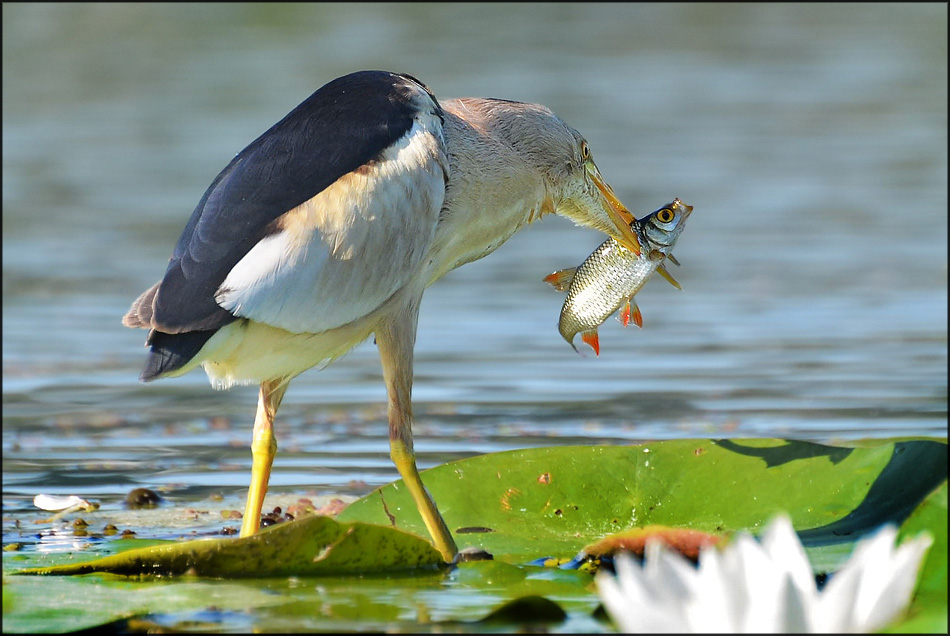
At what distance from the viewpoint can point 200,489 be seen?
5.97 m

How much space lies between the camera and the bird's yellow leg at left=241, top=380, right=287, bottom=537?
4.92 m

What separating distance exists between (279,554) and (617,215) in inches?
94.6

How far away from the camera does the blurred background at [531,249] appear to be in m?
7.04

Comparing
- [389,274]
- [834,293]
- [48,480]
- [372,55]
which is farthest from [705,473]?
[372,55]

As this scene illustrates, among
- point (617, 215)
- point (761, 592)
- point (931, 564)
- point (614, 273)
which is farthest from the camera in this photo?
point (617, 215)

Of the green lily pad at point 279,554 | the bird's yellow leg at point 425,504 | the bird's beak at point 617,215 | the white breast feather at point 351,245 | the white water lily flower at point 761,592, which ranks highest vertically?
the bird's beak at point 617,215

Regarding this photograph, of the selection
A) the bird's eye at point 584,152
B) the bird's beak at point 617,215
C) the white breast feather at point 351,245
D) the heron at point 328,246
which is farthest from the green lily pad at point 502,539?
the bird's eye at point 584,152

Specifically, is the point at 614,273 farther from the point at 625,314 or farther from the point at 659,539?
the point at 659,539

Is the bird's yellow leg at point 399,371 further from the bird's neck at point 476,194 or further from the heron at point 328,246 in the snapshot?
the bird's neck at point 476,194

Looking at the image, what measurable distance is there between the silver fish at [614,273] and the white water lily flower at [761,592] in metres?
2.75

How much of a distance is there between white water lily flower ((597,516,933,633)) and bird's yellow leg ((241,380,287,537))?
2.29 metres

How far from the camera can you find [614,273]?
558cm

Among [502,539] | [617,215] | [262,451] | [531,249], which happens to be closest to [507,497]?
[502,539]

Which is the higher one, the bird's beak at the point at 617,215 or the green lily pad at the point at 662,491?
the bird's beak at the point at 617,215
